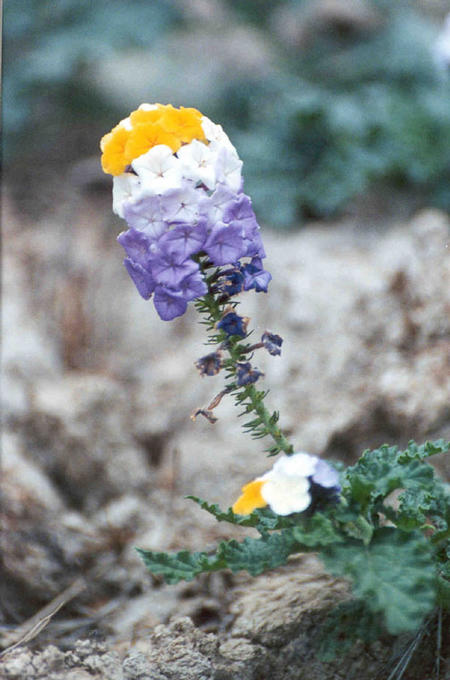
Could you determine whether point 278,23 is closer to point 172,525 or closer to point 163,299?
point 172,525

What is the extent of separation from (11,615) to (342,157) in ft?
8.15

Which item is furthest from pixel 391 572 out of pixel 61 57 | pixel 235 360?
pixel 61 57

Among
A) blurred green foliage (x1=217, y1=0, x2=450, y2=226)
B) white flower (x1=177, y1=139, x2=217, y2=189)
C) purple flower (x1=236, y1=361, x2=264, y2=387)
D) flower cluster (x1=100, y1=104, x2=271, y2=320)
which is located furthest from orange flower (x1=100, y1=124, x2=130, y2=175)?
blurred green foliage (x1=217, y1=0, x2=450, y2=226)

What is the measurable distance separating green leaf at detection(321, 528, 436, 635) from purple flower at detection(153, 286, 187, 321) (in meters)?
0.54

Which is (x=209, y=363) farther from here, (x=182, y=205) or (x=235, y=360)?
(x=182, y=205)

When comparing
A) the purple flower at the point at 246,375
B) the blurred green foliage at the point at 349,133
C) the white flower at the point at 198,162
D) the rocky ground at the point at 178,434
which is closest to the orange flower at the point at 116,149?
the white flower at the point at 198,162

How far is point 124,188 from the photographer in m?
1.48

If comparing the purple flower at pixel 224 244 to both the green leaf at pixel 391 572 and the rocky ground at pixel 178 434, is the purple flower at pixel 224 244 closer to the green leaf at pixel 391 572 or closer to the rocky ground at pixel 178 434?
the green leaf at pixel 391 572

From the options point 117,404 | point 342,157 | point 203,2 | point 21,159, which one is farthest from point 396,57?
point 117,404

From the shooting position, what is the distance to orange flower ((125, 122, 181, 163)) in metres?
1.45

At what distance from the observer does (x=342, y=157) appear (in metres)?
3.58

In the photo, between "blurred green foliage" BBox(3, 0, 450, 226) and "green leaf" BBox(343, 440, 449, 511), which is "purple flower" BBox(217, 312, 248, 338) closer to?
"green leaf" BBox(343, 440, 449, 511)

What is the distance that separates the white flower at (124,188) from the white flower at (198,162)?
0.33ft

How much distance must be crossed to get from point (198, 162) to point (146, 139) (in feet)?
0.36
